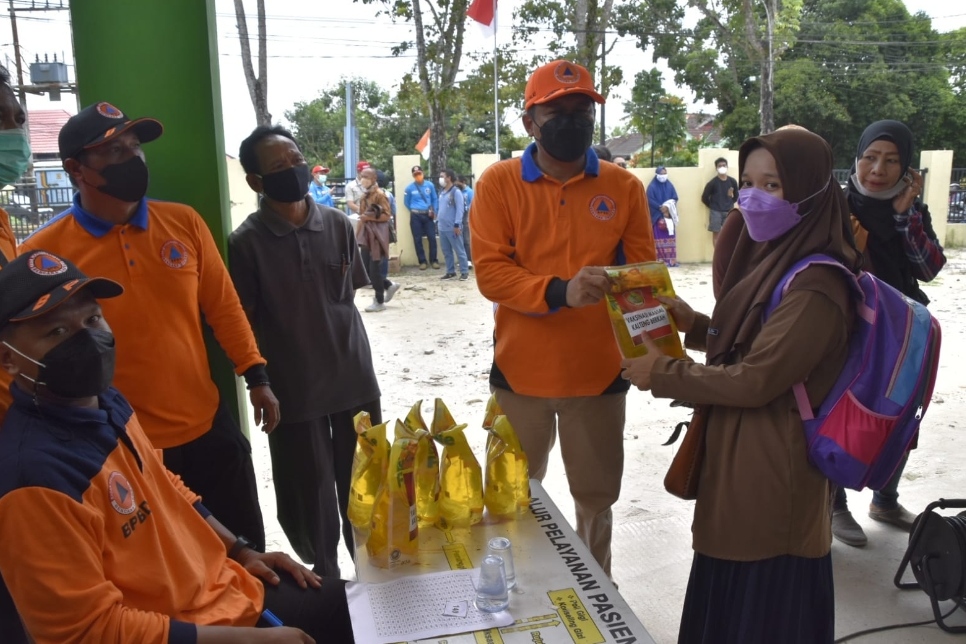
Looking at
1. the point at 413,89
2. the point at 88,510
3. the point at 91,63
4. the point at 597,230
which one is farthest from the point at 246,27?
the point at 88,510

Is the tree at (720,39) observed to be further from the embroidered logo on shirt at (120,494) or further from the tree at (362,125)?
the embroidered logo on shirt at (120,494)

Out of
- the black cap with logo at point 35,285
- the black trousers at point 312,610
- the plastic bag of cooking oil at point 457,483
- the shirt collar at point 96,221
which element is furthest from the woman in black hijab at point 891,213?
the black cap with logo at point 35,285

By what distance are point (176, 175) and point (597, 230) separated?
5.33 ft

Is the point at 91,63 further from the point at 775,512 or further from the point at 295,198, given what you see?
the point at 775,512

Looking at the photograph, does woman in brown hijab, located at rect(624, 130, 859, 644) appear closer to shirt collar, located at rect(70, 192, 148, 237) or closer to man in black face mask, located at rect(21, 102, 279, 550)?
man in black face mask, located at rect(21, 102, 279, 550)

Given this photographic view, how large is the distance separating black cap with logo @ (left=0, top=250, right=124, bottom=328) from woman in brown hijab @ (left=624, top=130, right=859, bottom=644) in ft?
4.57

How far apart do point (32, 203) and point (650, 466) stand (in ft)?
34.9

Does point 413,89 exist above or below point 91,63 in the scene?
above

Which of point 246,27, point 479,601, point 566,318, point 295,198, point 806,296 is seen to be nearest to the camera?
point 479,601

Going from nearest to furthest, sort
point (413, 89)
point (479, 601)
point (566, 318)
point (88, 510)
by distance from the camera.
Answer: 1. point (88, 510)
2. point (479, 601)
3. point (566, 318)
4. point (413, 89)

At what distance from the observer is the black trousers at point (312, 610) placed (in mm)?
1852

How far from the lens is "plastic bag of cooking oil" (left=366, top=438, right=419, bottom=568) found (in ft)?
5.59

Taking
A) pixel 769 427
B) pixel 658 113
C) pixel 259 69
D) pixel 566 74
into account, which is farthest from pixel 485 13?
pixel 658 113

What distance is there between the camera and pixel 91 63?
266 cm
